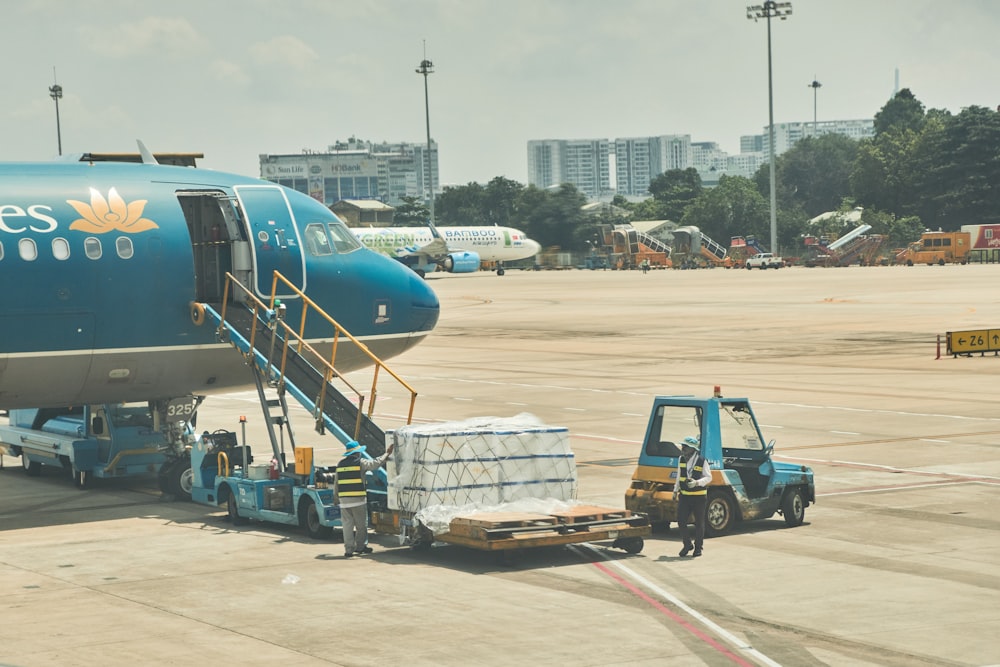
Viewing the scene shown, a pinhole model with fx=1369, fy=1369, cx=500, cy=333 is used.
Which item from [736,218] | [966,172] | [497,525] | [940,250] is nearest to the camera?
[497,525]

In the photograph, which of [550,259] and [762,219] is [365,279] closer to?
[550,259]

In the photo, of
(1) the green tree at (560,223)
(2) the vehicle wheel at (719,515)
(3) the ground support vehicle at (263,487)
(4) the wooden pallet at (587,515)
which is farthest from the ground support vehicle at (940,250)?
(4) the wooden pallet at (587,515)

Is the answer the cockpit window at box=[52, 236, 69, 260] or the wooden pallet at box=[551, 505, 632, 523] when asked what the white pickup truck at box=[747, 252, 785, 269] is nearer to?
the cockpit window at box=[52, 236, 69, 260]

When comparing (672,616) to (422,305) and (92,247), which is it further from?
(422,305)

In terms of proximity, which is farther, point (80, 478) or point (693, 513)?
point (80, 478)

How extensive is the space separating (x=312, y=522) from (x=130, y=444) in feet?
25.1

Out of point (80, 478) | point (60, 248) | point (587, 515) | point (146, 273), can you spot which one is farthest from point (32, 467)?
point (587, 515)

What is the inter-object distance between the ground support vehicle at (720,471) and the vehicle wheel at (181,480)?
9740 mm

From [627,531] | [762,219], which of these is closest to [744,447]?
[627,531]

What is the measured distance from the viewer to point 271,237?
90.9 feet

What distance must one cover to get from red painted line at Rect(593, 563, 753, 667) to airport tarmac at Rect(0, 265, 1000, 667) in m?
0.04

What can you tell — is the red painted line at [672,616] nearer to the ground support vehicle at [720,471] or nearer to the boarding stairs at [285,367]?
the ground support vehicle at [720,471]

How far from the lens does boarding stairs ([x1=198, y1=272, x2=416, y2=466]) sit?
24.7 meters

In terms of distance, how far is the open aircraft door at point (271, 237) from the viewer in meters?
27.5
